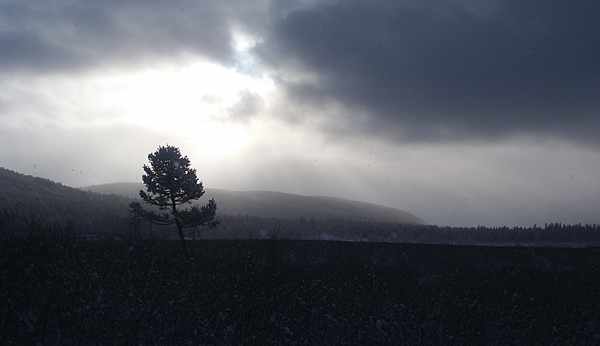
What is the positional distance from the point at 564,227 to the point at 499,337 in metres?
75.8

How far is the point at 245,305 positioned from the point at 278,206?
143 metres

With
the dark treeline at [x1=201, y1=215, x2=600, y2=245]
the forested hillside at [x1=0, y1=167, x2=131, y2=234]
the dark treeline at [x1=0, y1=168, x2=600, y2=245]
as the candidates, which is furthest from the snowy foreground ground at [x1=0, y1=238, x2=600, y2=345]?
the forested hillside at [x1=0, y1=167, x2=131, y2=234]

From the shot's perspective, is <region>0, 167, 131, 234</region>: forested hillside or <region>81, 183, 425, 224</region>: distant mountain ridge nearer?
<region>0, 167, 131, 234</region>: forested hillside

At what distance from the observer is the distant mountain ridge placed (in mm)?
146375

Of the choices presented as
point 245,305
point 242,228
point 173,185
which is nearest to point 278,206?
point 242,228

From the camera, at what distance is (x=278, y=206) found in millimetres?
160500

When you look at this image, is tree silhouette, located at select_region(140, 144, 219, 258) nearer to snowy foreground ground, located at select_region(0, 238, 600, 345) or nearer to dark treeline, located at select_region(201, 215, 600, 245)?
snowy foreground ground, located at select_region(0, 238, 600, 345)

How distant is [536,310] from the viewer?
23344mm

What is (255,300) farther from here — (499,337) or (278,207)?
(278,207)

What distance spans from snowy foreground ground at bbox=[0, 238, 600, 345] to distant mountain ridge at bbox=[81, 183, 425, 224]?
358 feet

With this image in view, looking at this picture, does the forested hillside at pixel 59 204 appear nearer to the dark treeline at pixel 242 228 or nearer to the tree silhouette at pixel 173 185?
the dark treeline at pixel 242 228

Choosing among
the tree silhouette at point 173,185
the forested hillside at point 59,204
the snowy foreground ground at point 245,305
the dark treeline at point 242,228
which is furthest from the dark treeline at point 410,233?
the snowy foreground ground at point 245,305

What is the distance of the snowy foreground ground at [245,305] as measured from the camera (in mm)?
13852

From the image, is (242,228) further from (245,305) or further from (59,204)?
(245,305)
